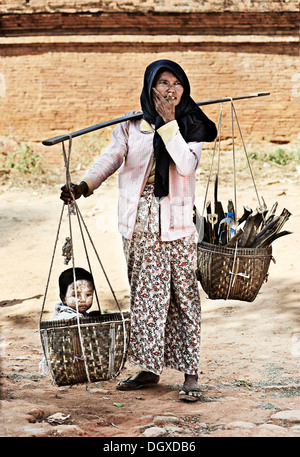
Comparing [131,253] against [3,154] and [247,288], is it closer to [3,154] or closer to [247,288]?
[247,288]

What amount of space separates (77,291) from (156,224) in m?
0.58

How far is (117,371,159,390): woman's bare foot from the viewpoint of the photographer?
11.8 ft

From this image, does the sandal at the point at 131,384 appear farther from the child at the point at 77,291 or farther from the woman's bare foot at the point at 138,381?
the child at the point at 77,291

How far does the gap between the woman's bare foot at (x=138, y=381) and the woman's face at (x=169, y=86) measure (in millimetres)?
1630

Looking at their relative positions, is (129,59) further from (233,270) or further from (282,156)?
(233,270)

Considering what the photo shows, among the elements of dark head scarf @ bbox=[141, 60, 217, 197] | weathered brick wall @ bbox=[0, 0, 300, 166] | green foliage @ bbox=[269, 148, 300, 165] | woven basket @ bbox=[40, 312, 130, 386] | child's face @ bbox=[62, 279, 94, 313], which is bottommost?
woven basket @ bbox=[40, 312, 130, 386]

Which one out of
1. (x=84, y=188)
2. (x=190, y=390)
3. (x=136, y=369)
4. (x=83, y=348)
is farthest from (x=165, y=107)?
(x=136, y=369)

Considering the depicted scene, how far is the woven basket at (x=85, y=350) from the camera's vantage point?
2881mm

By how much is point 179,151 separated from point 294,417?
1475 mm

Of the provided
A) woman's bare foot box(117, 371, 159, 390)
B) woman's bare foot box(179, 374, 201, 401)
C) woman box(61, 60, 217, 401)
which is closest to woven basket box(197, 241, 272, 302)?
woman box(61, 60, 217, 401)

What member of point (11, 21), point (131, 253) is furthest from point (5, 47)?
point (131, 253)

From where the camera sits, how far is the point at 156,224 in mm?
3295

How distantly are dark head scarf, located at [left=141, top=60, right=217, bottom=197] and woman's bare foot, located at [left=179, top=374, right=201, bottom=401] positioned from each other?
42.5 inches

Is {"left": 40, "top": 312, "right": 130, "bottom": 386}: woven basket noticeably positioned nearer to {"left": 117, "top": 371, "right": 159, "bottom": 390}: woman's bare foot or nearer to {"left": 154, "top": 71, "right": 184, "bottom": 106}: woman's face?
{"left": 117, "top": 371, "right": 159, "bottom": 390}: woman's bare foot
